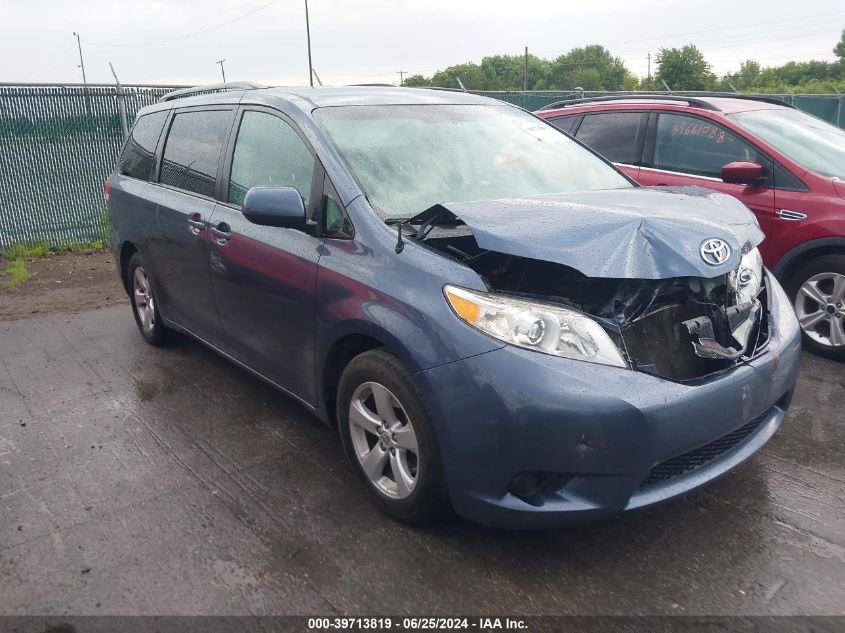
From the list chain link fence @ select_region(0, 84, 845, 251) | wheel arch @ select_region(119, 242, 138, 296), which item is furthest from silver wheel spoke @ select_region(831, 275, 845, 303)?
wheel arch @ select_region(119, 242, 138, 296)

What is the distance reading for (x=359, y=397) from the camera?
304 centimetres

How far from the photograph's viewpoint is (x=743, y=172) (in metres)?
4.95

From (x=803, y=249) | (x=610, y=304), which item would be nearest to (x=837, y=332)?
(x=803, y=249)

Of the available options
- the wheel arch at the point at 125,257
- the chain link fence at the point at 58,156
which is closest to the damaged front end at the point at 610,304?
the wheel arch at the point at 125,257

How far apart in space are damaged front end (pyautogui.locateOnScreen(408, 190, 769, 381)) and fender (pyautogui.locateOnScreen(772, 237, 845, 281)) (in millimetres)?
2100

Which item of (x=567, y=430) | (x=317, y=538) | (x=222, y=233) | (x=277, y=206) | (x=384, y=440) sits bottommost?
(x=317, y=538)

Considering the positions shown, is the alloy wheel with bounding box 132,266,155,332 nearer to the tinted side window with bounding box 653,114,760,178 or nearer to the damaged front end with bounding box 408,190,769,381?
the damaged front end with bounding box 408,190,769,381

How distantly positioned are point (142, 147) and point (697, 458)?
429cm

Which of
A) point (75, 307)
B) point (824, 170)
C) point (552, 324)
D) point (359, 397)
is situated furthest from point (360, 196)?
point (75, 307)

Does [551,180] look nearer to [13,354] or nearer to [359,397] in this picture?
[359,397]

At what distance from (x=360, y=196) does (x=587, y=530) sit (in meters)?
1.70

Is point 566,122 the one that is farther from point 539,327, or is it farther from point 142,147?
point 539,327

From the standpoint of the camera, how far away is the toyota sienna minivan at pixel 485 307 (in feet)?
8.18

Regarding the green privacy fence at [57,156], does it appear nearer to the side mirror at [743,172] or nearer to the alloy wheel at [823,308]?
the side mirror at [743,172]
